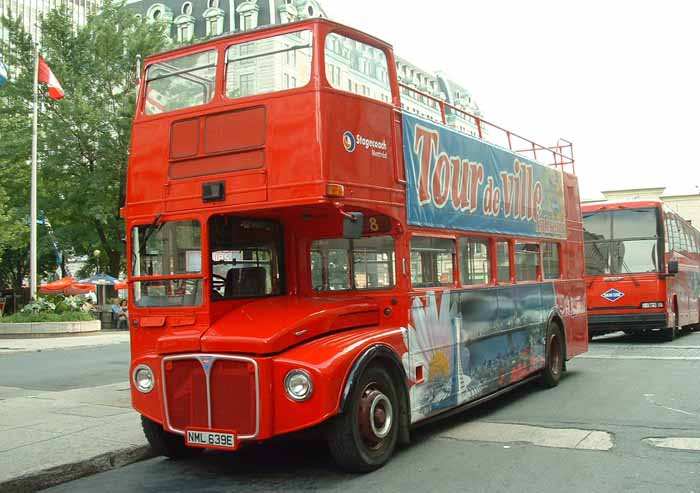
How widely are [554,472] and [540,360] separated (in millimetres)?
4940

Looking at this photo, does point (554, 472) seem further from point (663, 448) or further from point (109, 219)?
point (109, 219)

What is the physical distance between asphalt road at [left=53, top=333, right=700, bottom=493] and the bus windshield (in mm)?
9460

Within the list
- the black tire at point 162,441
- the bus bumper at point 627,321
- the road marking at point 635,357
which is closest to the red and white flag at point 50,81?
the bus bumper at point 627,321

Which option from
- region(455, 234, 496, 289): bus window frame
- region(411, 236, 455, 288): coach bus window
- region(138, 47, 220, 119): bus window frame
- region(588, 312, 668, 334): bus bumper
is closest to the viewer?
region(138, 47, 220, 119): bus window frame

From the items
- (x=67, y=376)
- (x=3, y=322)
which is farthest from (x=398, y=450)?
(x=3, y=322)

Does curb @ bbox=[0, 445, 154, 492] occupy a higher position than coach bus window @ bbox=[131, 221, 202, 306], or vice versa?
coach bus window @ bbox=[131, 221, 202, 306]

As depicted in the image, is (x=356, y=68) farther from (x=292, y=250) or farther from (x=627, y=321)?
(x=627, y=321)

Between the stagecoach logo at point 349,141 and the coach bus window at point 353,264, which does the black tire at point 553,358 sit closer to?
the coach bus window at point 353,264

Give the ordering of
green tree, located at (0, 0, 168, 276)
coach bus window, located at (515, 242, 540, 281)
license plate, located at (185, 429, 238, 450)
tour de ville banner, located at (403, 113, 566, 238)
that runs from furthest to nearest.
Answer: green tree, located at (0, 0, 168, 276)
coach bus window, located at (515, 242, 540, 281)
tour de ville banner, located at (403, 113, 566, 238)
license plate, located at (185, 429, 238, 450)

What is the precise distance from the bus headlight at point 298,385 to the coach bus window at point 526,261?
16.9ft

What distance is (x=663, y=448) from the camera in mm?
7309

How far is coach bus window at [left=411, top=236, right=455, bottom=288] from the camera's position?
7.82m

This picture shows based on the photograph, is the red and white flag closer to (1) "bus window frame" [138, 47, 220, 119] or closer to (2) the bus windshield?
(2) the bus windshield

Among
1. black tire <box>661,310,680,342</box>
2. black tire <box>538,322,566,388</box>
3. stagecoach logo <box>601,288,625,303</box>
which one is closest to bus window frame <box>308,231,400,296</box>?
black tire <box>538,322,566,388</box>
